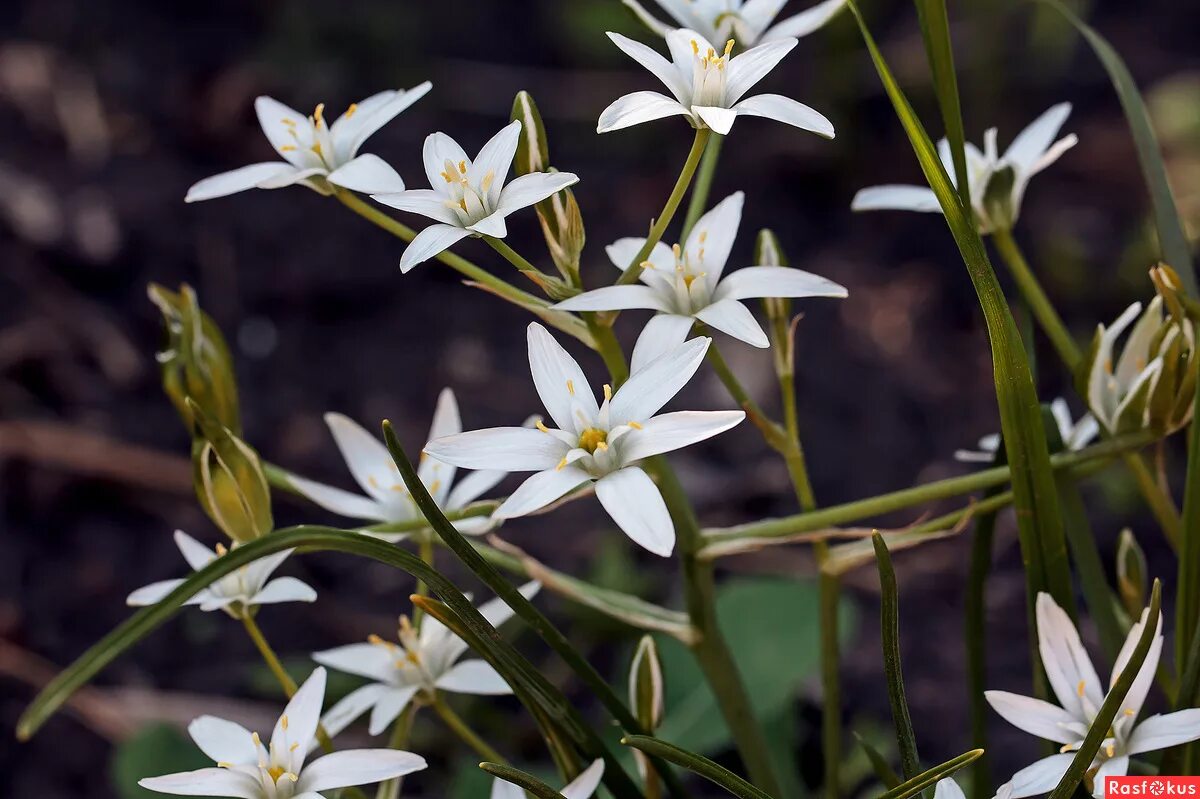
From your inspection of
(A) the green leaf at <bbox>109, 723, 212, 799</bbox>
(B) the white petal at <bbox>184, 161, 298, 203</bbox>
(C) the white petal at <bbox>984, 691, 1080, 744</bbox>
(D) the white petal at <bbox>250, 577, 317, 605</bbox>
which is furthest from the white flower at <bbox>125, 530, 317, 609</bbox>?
(A) the green leaf at <bbox>109, 723, 212, 799</bbox>

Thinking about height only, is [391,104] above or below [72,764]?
above

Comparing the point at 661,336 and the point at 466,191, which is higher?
the point at 466,191

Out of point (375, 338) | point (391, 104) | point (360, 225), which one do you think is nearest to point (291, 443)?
point (375, 338)

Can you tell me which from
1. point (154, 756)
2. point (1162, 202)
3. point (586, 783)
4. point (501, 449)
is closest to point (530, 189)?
point (501, 449)

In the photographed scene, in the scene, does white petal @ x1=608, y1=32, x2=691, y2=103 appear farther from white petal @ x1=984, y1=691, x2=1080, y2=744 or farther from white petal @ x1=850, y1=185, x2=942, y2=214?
white petal @ x1=984, y1=691, x2=1080, y2=744

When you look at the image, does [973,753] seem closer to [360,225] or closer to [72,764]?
[72,764]

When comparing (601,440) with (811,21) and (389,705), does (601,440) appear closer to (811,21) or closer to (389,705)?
(389,705)
